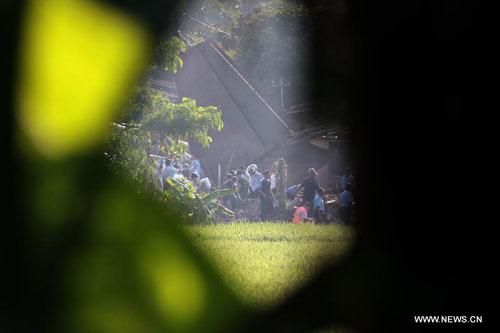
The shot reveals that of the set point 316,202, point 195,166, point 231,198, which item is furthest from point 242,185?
point 316,202

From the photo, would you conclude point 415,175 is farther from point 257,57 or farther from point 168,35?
point 257,57

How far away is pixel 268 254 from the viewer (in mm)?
3734

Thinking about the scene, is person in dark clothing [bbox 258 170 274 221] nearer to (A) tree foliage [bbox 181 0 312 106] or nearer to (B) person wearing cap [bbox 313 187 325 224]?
(B) person wearing cap [bbox 313 187 325 224]

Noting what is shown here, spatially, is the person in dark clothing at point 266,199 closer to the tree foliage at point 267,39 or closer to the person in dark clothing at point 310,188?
the person in dark clothing at point 310,188

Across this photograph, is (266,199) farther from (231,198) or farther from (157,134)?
(157,134)

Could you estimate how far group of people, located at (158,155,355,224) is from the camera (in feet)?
22.4

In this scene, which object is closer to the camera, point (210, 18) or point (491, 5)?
point (491, 5)

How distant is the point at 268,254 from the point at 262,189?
11.9 feet

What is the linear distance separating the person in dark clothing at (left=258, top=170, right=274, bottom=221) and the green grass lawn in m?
1.53

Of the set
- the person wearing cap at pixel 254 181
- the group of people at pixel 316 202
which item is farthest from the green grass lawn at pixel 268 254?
the person wearing cap at pixel 254 181

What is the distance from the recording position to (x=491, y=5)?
3.10m

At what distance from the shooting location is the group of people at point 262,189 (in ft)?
22.4

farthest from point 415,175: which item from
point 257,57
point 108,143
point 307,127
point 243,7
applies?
point 243,7

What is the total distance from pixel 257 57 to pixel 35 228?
30.1 ft
